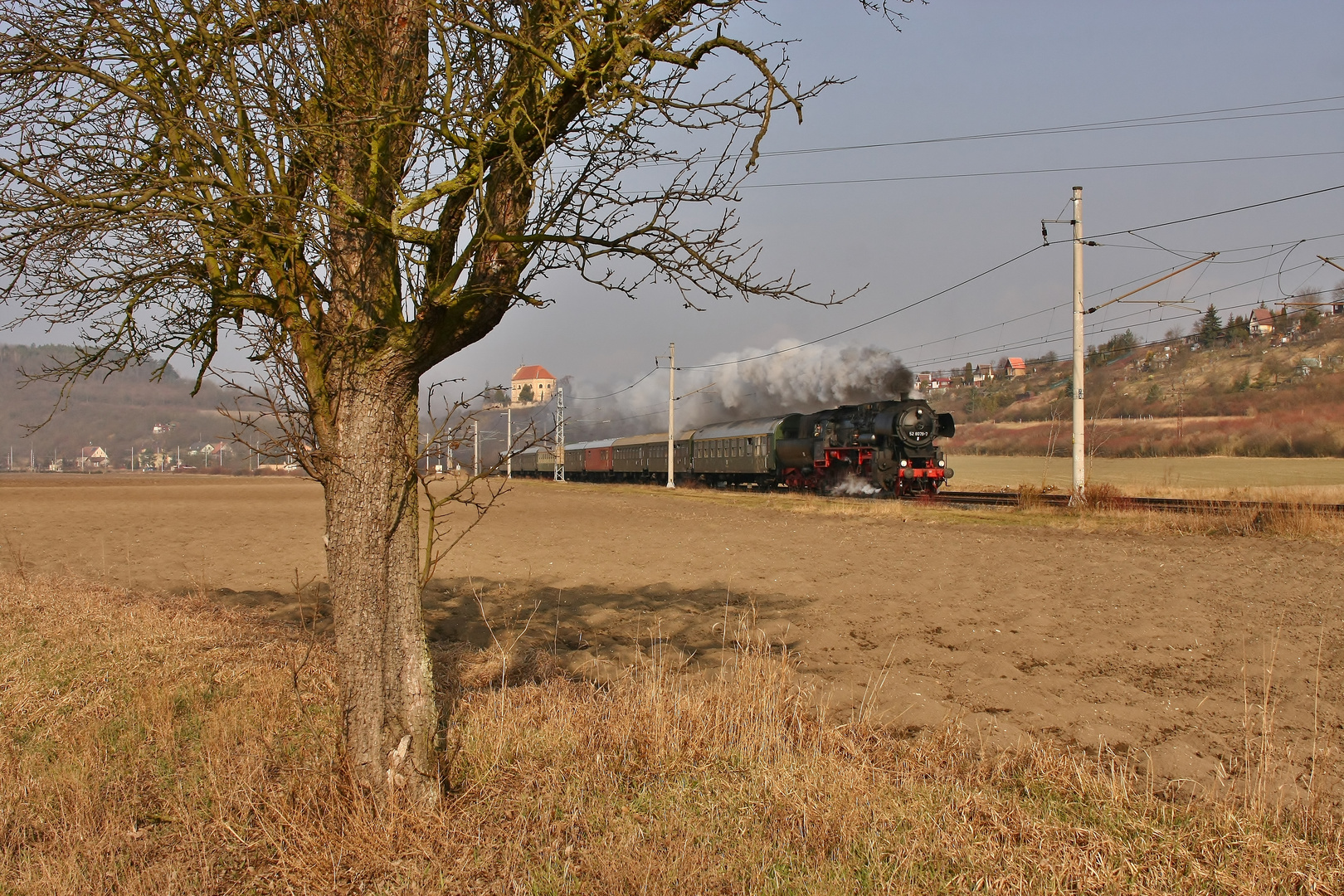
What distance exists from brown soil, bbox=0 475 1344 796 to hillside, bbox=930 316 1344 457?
31.6m

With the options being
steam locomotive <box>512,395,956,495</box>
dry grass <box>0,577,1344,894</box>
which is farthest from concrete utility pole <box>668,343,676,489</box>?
dry grass <box>0,577,1344,894</box>

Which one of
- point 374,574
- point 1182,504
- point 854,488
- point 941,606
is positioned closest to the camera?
point 374,574

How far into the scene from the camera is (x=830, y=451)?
109ft

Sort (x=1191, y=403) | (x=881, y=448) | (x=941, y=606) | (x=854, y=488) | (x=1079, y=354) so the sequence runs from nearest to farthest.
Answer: (x=941, y=606) < (x=1079, y=354) < (x=881, y=448) < (x=854, y=488) < (x=1191, y=403)

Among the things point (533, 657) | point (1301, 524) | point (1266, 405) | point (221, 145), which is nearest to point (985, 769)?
point (533, 657)

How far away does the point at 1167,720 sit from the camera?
696 centimetres

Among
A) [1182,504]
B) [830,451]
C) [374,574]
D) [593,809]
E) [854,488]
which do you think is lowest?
[593,809]

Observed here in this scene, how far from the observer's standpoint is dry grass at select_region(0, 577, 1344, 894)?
3.96 meters

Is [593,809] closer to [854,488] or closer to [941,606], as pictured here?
[941,606]

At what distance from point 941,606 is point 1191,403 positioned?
72356mm

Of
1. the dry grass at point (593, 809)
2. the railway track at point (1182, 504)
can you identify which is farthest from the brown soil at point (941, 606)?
the railway track at point (1182, 504)

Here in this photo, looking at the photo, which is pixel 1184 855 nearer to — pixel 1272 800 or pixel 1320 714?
pixel 1272 800

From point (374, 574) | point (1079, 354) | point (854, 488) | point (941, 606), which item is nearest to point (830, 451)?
point (854, 488)

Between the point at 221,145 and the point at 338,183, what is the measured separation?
21.5 inches
